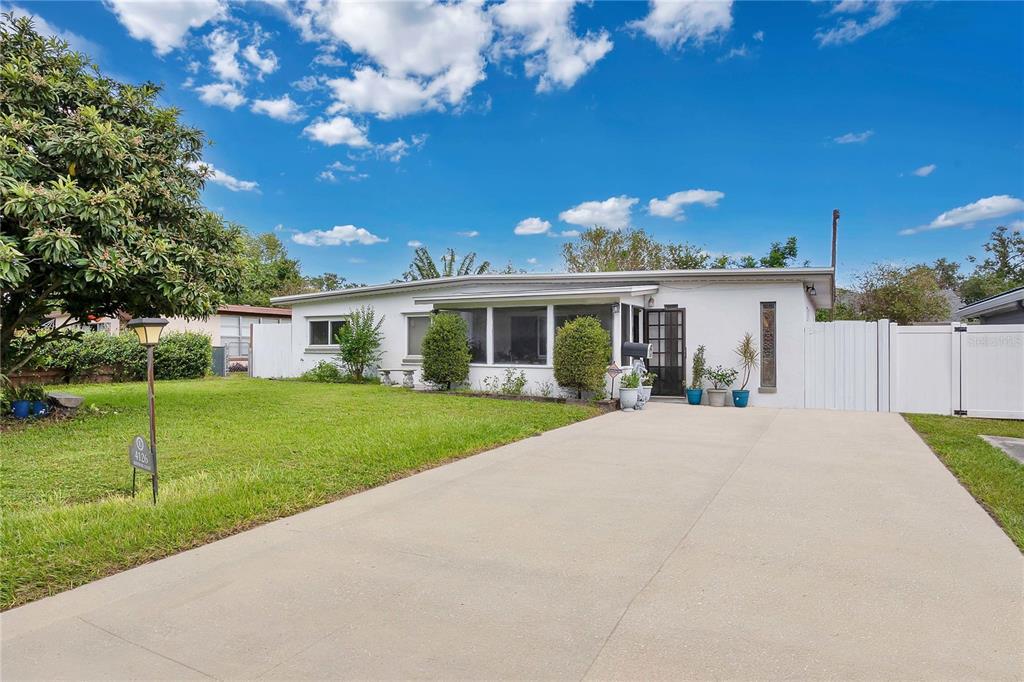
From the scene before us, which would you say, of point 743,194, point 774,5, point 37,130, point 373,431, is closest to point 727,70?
point 774,5

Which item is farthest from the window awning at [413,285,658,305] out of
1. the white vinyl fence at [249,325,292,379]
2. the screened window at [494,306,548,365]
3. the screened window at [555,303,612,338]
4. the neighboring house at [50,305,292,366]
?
the neighboring house at [50,305,292,366]

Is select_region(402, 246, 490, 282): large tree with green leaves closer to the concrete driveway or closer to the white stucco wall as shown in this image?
the white stucco wall

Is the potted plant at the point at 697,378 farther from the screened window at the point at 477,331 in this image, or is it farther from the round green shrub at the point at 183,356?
the round green shrub at the point at 183,356

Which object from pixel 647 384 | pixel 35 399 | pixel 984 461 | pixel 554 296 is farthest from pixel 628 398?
pixel 35 399

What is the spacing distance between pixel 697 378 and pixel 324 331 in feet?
38.5

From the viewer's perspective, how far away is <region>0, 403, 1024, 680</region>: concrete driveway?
7.57 ft

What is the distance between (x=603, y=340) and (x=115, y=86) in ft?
31.2

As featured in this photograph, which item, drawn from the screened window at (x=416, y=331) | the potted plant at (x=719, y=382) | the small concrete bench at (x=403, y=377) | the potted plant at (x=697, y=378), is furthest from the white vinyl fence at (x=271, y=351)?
the potted plant at (x=719, y=382)

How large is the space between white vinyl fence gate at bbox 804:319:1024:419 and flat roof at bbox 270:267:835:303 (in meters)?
1.17

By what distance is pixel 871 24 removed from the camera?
10383 mm

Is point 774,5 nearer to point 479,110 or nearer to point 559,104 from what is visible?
point 559,104

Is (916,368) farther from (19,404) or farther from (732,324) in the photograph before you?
(19,404)

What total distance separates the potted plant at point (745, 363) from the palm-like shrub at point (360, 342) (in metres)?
9.83

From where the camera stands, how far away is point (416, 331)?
15.4m
